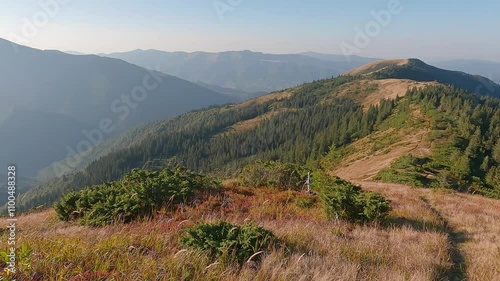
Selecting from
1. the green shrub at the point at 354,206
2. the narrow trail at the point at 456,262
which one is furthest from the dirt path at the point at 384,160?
the narrow trail at the point at 456,262

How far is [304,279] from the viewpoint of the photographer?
4109mm

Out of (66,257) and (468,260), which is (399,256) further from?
(66,257)

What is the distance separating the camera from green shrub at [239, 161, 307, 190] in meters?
16.9

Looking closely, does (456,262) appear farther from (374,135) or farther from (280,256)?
(374,135)

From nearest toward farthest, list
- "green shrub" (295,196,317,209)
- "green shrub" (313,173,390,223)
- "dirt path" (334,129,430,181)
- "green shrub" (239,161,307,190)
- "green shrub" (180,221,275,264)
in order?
"green shrub" (180,221,275,264), "green shrub" (313,173,390,223), "green shrub" (295,196,317,209), "green shrub" (239,161,307,190), "dirt path" (334,129,430,181)

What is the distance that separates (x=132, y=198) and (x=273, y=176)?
8.62m

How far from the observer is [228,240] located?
5227 mm

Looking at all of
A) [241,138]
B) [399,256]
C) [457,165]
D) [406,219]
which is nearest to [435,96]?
[457,165]

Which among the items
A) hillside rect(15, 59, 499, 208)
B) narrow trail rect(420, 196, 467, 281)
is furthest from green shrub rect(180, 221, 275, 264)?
hillside rect(15, 59, 499, 208)

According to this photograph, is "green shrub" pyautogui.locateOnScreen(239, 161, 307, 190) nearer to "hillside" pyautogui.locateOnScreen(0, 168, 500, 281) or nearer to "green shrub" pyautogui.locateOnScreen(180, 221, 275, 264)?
"hillside" pyautogui.locateOnScreen(0, 168, 500, 281)

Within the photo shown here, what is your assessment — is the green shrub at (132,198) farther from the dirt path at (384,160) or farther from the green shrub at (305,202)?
the dirt path at (384,160)

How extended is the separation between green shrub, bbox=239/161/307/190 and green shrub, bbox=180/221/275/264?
35.3 ft

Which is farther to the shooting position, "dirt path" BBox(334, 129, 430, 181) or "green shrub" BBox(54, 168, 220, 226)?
"dirt path" BBox(334, 129, 430, 181)

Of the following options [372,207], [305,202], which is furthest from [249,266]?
[305,202]
